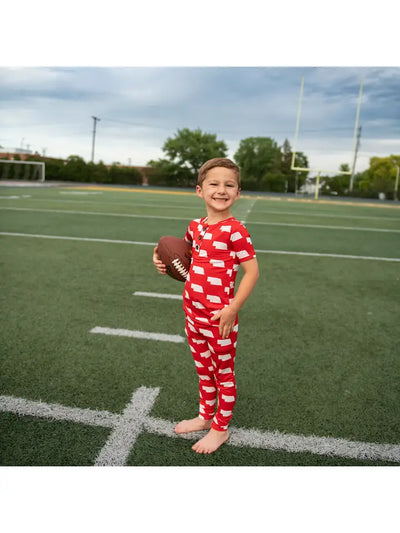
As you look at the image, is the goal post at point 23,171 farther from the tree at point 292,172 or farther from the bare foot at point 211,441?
the bare foot at point 211,441

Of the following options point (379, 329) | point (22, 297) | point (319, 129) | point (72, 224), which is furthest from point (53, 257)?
point (319, 129)

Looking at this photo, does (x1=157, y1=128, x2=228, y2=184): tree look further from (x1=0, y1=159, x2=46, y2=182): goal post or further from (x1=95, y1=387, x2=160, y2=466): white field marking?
(x1=95, y1=387, x2=160, y2=466): white field marking

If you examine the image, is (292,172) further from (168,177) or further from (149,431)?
(149,431)

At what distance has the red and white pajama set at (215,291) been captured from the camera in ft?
4.76

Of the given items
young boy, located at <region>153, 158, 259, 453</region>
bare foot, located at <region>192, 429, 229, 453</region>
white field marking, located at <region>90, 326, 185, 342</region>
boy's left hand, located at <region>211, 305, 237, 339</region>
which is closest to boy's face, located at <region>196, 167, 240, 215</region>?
young boy, located at <region>153, 158, 259, 453</region>

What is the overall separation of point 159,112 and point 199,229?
43541mm

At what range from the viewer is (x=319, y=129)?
3247cm

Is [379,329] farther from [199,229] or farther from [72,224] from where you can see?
[72,224]

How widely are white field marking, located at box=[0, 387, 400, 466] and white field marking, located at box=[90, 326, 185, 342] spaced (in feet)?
2.43

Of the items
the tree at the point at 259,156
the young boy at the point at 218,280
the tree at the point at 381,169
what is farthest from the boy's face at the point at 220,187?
the tree at the point at 381,169

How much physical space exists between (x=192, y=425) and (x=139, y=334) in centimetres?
103

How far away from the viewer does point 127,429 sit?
170 cm

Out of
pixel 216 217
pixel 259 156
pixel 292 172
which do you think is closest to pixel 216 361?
pixel 216 217

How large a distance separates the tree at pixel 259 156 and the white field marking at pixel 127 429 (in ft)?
169
